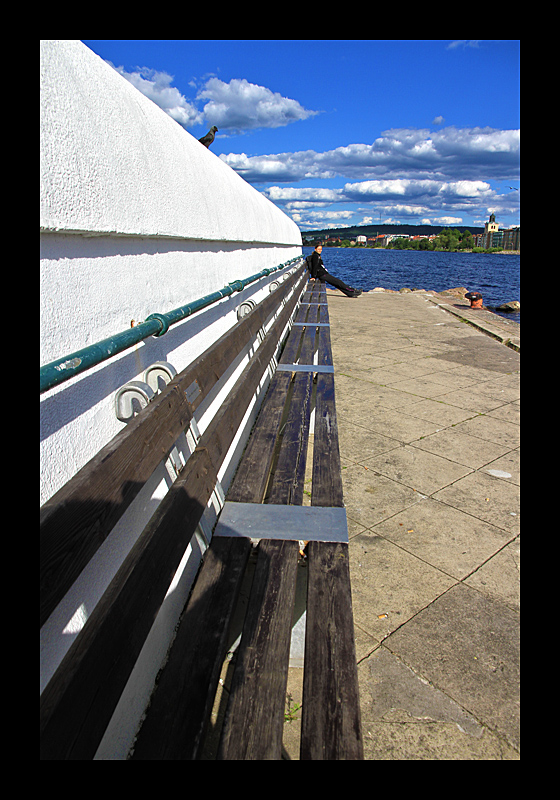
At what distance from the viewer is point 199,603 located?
148cm

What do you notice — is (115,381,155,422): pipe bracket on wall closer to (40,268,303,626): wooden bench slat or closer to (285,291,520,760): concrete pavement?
(40,268,303,626): wooden bench slat

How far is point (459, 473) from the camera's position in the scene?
3527 millimetres

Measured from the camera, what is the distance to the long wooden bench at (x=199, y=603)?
915 mm

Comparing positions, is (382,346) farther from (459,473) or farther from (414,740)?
(414,740)

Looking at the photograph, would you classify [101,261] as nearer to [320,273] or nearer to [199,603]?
[199,603]

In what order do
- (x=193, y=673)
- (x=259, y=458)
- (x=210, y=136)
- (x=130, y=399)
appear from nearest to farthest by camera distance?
(x=193, y=673) → (x=130, y=399) → (x=259, y=458) → (x=210, y=136)

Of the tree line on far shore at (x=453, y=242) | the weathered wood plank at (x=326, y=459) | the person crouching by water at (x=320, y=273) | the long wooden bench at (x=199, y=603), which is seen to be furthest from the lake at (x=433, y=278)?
the tree line on far shore at (x=453, y=242)

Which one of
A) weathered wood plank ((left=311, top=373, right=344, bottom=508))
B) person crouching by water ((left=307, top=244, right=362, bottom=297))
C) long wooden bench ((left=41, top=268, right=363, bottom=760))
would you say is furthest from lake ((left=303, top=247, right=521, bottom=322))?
long wooden bench ((left=41, top=268, right=363, bottom=760))

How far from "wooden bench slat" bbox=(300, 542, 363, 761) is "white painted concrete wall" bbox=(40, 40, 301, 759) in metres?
0.59

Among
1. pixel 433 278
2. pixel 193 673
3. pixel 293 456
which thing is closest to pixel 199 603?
pixel 193 673

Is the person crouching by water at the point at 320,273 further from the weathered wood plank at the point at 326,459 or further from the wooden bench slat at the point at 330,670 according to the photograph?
the wooden bench slat at the point at 330,670

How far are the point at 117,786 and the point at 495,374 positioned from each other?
626 centimetres

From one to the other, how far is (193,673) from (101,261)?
50.1 inches

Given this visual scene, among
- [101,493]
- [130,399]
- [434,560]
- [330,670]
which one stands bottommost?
[434,560]
